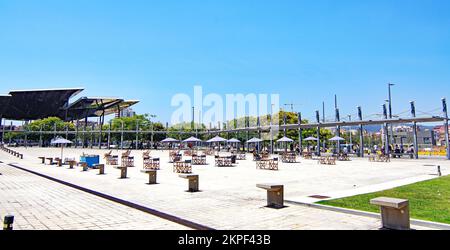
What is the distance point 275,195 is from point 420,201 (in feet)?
12.6

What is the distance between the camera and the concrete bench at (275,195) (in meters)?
7.86

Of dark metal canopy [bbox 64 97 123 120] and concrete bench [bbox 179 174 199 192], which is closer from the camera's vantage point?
concrete bench [bbox 179 174 199 192]

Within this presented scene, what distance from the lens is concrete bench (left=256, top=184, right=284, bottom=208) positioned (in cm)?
786

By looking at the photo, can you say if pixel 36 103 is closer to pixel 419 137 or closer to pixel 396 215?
pixel 419 137

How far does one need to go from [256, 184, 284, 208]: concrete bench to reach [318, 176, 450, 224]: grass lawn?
1097 millimetres

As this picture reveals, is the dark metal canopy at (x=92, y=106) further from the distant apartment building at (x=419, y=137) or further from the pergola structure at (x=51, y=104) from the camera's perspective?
the distant apartment building at (x=419, y=137)

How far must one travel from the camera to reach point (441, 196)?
29.3 feet

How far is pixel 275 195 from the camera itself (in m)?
7.95

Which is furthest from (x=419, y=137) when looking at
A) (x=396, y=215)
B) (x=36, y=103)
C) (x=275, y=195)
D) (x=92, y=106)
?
(x=36, y=103)

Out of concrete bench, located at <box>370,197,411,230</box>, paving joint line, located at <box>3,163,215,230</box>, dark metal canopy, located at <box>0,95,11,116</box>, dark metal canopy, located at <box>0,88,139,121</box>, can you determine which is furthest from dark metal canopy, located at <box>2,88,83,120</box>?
concrete bench, located at <box>370,197,411,230</box>

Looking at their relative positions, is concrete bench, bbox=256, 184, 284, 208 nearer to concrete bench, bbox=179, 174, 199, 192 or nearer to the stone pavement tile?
the stone pavement tile
